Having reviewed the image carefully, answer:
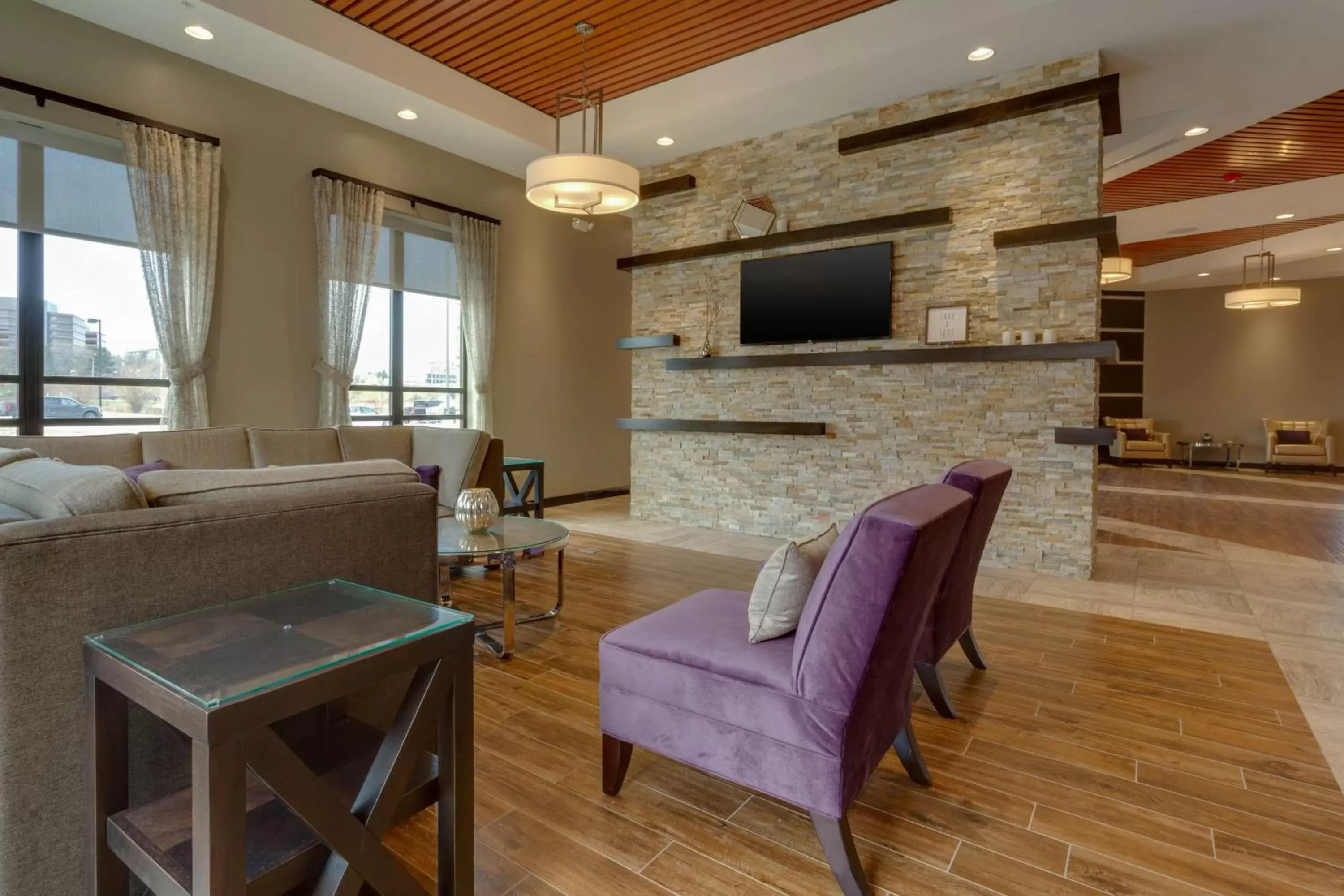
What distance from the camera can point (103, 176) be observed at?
14.0ft

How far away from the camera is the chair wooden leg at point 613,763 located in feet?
6.37

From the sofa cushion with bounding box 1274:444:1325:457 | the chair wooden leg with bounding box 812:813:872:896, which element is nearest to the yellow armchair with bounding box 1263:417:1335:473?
the sofa cushion with bounding box 1274:444:1325:457

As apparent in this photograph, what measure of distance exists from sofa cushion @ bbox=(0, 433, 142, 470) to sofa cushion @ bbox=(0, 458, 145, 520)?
252 cm

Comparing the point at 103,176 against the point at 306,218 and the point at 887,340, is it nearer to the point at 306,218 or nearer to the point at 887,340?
the point at 306,218

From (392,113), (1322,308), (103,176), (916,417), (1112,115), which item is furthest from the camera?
(1322,308)

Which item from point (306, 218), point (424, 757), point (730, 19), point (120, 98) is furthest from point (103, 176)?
point (424, 757)

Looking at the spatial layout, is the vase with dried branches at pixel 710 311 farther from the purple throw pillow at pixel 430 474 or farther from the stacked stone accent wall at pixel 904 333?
the purple throw pillow at pixel 430 474

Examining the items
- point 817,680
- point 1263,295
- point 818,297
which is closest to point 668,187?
point 818,297

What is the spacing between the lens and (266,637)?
1189 mm

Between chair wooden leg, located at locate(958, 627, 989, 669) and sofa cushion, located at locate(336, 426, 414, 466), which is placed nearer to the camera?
chair wooden leg, located at locate(958, 627, 989, 669)

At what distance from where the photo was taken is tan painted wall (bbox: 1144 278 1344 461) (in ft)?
36.8

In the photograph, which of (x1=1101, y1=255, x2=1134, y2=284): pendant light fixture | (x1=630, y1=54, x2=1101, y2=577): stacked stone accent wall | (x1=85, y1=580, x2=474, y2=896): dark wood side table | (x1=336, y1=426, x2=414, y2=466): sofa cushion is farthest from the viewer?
(x1=1101, y1=255, x2=1134, y2=284): pendant light fixture

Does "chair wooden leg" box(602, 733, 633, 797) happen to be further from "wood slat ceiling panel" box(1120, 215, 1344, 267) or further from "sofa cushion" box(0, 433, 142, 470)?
"wood slat ceiling panel" box(1120, 215, 1344, 267)

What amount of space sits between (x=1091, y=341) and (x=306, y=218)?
583cm
